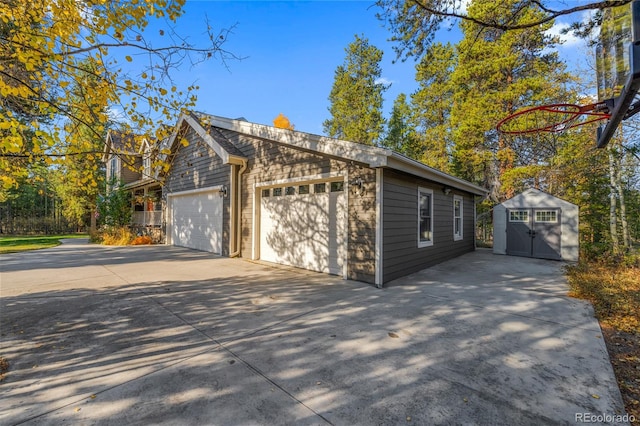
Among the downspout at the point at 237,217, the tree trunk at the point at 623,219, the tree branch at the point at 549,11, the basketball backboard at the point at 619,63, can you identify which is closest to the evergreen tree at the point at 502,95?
the tree trunk at the point at 623,219

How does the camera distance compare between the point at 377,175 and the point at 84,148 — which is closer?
the point at 84,148

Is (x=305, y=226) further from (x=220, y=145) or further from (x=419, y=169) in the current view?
(x=220, y=145)

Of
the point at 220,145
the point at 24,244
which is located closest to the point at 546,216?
the point at 220,145

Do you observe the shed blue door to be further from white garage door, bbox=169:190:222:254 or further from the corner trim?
white garage door, bbox=169:190:222:254

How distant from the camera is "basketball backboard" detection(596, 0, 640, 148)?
7.80ft

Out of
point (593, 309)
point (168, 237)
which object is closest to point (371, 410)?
point (593, 309)

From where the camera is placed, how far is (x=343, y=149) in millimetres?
5523

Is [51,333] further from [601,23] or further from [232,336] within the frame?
[601,23]

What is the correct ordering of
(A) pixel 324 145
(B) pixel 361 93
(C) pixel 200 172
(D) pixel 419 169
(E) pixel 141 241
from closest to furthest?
(A) pixel 324 145, (D) pixel 419 169, (C) pixel 200 172, (E) pixel 141 241, (B) pixel 361 93

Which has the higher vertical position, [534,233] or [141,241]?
[534,233]

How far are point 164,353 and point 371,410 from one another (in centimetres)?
207

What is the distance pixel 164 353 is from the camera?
9.00ft

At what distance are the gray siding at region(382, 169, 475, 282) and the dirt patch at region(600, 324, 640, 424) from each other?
317 centimetres

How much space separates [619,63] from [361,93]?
736 inches
